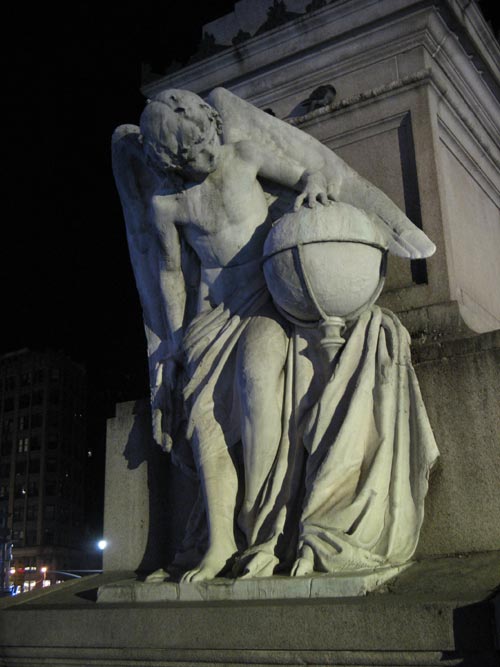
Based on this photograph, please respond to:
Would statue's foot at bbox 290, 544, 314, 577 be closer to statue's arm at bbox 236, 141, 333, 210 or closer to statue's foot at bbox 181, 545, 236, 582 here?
statue's foot at bbox 181, 545, 236, 582

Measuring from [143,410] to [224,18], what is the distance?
364 cm

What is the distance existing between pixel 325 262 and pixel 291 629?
79.0 inches

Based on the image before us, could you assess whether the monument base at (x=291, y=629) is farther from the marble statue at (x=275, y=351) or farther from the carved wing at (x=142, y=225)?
the carved wing at (x=142, y=225)

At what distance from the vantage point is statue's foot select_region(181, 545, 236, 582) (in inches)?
168

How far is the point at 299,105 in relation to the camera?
22.1 feet

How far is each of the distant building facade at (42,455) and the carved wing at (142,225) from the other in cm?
7567

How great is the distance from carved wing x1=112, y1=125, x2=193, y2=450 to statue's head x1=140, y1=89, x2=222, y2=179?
52 cm

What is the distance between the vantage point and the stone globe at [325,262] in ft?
15.1

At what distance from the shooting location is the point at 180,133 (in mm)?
5055

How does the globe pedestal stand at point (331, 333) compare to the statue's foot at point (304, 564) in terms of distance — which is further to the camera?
the globe pedestal stand at point (331, 333)

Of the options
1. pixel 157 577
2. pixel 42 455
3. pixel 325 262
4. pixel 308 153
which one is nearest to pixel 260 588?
pixel 157 577

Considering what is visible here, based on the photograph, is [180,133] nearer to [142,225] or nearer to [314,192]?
[314,192]

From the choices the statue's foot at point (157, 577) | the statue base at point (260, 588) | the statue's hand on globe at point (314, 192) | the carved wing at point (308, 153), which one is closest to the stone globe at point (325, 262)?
the statue's hand on globe at point (314, 192)

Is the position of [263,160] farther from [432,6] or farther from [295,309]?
[432,6]
